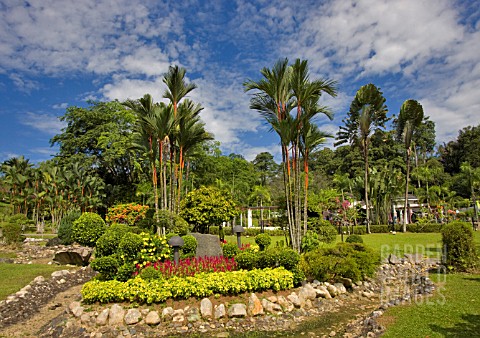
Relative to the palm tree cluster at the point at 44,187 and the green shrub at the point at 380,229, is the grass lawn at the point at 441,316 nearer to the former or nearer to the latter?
the green shrub at the point at 380,229

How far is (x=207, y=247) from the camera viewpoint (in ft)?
34.8

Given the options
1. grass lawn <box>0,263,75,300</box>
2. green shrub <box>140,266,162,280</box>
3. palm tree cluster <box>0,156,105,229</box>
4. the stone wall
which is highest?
palm tree cluster <box>0,156,105,229</box>

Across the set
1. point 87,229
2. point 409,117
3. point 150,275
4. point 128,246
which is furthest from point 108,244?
point 409,117

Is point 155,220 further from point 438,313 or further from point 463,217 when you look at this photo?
point 463,217

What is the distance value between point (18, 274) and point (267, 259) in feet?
26.3

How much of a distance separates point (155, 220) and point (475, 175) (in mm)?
26033

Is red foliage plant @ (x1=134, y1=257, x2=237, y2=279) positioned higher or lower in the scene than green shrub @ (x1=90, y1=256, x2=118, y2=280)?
lower

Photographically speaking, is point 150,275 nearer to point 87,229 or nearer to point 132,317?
point 132,317

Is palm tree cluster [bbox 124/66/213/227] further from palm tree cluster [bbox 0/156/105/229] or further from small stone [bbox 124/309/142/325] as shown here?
palm tree cluster [bbox 0/156/105/229]

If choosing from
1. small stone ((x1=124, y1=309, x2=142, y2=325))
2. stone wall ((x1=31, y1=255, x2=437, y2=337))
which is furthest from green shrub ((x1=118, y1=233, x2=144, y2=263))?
small stone ((x1=124, y1=309, x2=142, y2=325))

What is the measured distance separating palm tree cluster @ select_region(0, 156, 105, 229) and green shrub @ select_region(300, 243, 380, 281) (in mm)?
21791

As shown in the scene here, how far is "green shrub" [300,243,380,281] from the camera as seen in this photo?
27.2ft

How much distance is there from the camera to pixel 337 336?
18.7 feet

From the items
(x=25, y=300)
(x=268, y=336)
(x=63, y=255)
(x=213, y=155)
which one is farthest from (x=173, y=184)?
(x=213, y=155)
